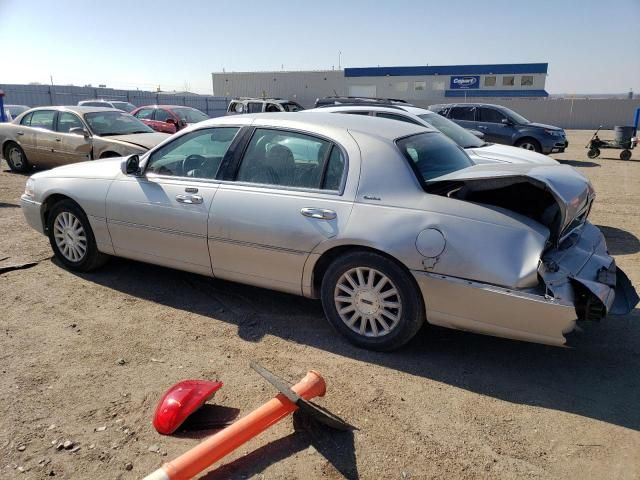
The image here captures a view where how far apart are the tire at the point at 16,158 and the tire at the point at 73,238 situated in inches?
286

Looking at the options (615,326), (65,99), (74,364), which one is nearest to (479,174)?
(615,326)

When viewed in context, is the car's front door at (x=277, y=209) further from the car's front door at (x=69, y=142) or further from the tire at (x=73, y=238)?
the car's front door at (x=69, y=142)

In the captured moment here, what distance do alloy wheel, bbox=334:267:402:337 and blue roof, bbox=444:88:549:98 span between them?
1843 inches

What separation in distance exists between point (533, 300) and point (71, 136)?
920cm

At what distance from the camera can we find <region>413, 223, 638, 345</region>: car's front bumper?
302 cm

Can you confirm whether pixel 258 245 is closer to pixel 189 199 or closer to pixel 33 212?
pixel 189 199

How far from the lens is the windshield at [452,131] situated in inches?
335

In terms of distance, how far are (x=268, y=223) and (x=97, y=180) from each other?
2.01 m

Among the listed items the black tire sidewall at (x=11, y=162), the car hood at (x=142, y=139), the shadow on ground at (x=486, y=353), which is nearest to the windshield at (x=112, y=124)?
the car hood at (x=142, y=139)

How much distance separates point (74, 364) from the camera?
11.3ft

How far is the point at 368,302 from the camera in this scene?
140 inches

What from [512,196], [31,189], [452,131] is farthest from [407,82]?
[512,196]

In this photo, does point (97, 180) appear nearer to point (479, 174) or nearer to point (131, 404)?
point (131, 404)

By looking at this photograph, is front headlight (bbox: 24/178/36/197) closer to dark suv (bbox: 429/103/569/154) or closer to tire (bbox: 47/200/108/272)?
tire (bbox: 47/200/108/272)
